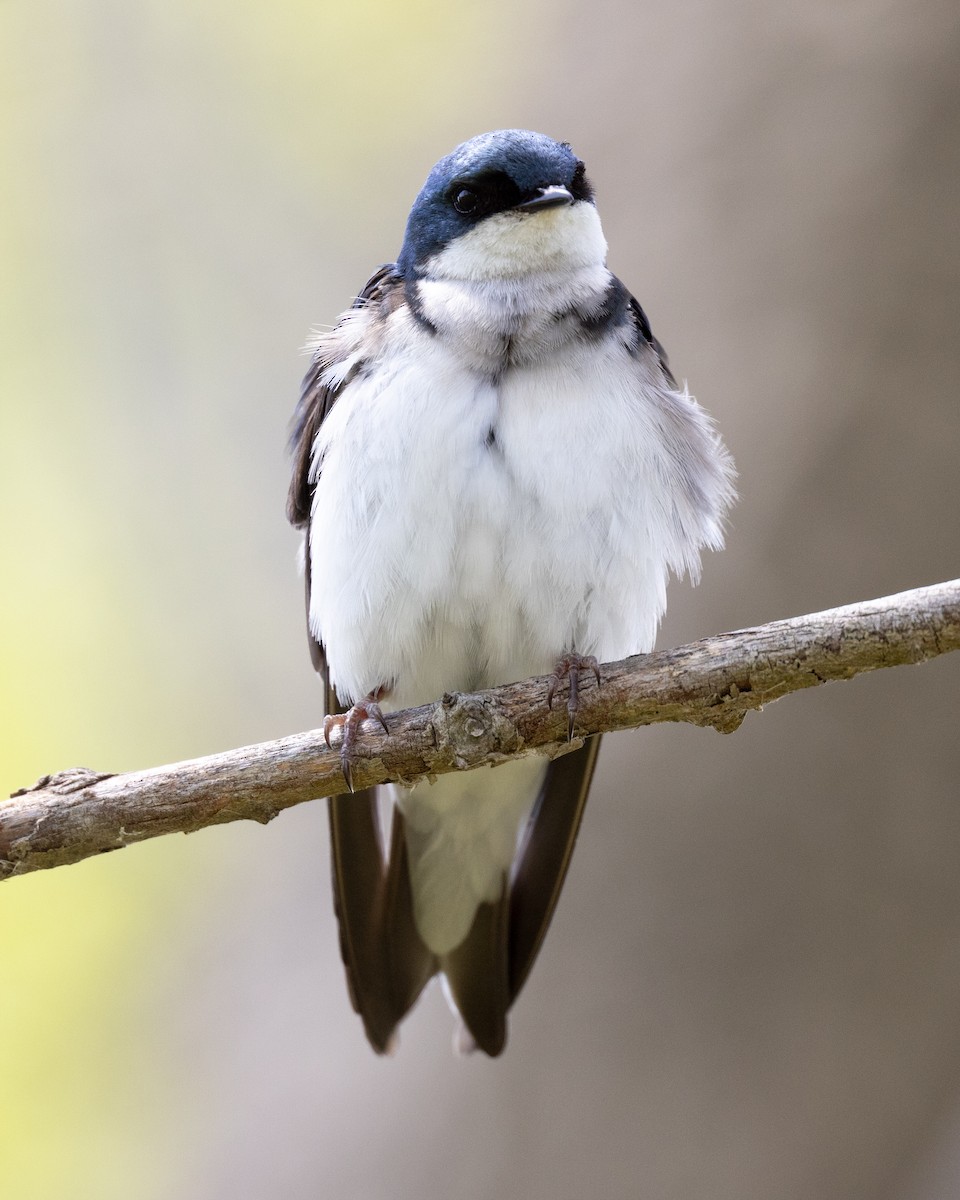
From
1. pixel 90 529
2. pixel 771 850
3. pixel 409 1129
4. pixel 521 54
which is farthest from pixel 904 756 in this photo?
pixel 90 529

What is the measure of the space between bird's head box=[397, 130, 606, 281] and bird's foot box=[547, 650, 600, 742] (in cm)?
90

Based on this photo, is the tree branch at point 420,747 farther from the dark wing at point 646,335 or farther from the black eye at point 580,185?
the black eye at point 580,185

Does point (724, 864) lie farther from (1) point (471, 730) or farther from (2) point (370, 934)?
(2) point (370, 934)

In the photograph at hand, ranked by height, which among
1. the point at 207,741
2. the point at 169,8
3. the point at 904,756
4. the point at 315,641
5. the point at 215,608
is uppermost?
the point at 169,8

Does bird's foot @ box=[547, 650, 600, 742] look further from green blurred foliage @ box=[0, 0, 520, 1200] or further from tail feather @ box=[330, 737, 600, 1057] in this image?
green blurred foliage @ box=[0, 0, 520, 1200]

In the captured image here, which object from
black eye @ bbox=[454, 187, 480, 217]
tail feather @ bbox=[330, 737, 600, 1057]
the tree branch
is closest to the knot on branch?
the tree branch

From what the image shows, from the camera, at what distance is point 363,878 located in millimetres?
3012

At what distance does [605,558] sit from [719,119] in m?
1.10

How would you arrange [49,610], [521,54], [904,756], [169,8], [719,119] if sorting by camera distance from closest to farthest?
[904,756]
[719,119]
[521,54]
[49,610]
[169,8]

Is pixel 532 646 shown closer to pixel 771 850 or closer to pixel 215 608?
pixel 771 850

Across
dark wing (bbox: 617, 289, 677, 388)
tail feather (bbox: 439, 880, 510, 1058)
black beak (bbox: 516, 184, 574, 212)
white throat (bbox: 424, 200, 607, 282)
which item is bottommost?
tail feather (bbox: 439, 880, 510, 1058)

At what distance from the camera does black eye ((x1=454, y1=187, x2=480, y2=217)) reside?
2750 mm

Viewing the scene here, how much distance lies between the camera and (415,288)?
2783mm

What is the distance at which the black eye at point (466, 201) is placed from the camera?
275cm
